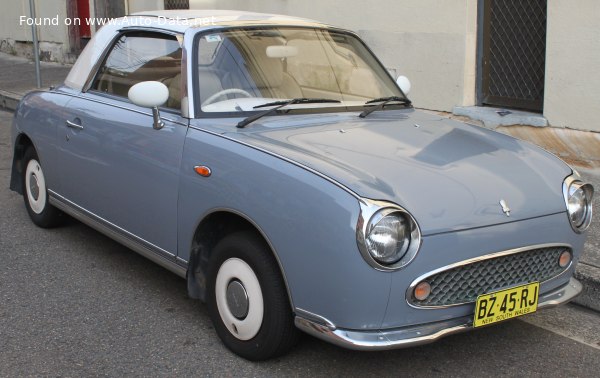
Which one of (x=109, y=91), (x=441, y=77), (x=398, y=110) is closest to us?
(x=398, y=110)

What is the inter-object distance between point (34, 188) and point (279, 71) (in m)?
2.42

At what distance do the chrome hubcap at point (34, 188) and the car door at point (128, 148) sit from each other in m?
0.62

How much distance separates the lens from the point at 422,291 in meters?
3.26

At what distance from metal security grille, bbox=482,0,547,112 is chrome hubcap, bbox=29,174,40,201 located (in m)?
4.75

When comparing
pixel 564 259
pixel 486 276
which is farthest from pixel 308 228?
pixel 564 259

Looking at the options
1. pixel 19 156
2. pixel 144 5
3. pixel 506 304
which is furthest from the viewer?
pixel 144 5

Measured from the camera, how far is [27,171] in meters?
5.90

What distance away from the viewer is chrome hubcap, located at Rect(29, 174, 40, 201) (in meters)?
5.82

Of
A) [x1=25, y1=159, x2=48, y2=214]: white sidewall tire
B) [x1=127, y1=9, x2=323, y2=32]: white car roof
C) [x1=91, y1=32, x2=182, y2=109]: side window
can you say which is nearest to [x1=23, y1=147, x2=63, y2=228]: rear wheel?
[x1=25, y1=159, x2=48, y2=214]: white sidewall tire

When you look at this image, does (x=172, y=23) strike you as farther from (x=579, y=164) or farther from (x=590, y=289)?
(x=579, y=164)

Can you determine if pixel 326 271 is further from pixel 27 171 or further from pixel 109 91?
pixel 27 171

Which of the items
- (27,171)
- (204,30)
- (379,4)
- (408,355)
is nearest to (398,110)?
(204,30)

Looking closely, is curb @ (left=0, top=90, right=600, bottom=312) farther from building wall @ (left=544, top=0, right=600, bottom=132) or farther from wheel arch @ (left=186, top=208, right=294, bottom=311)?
building wall @ (left=544, top=0, right=600, bottom=132)

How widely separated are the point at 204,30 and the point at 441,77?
4560 millimetres
